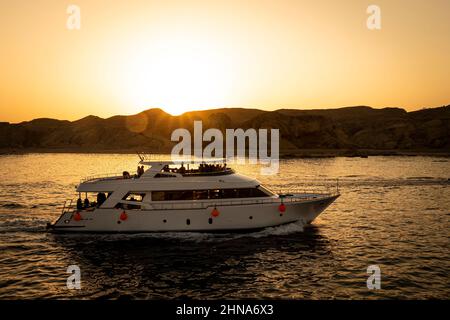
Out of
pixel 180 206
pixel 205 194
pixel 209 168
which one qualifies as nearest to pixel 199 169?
pixel 209 168

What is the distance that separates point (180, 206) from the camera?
77.4ft

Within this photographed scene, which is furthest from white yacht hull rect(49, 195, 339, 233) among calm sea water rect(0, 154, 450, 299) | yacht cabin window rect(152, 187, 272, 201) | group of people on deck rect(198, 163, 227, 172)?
group of people on deck rect(198, 163, 227, 172)

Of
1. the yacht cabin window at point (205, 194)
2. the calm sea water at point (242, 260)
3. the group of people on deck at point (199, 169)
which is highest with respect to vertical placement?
the group of people on deck at point (199, 169)

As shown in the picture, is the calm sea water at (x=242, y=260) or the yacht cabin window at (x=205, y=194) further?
the yacht cabin window at (x=205, y=194)

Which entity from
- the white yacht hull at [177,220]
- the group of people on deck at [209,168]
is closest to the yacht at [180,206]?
the white yacht hull at [177,220]

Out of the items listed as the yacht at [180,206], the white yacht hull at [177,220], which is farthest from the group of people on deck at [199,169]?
the white yacht hull at [177,220]

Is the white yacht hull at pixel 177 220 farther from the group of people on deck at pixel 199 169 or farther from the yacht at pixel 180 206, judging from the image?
the group of people on deck at pixel 199 169

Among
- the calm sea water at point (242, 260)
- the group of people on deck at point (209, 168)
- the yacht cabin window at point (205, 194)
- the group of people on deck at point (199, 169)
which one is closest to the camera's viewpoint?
the calm sea water at point (242, 260)

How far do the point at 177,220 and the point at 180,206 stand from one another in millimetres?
902

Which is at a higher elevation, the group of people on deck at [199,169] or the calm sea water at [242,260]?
the group of people on deck at [199,169]

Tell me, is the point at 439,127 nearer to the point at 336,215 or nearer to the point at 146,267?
the point at 336,215

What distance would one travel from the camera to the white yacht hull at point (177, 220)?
2339 centimetres

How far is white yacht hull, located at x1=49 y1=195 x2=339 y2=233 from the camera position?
2339cm

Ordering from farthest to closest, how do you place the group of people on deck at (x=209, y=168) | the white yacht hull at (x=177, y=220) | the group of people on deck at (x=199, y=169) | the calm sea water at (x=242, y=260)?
the group of people on deck at (x=209, y=168)
the group of people on deck at (x=199, y=169)
the white yacht hull at (x=177, y=220)
the calm sea water at (x=242, y=260)
